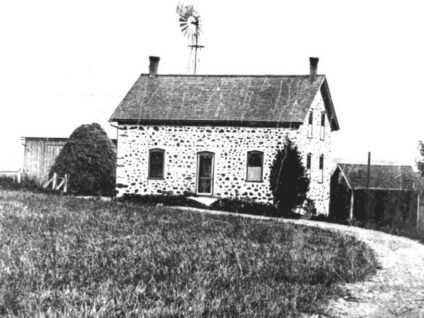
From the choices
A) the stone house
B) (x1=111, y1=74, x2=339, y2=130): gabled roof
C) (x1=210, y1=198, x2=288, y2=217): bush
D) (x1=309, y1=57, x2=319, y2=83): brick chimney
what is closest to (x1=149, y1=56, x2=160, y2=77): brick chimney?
(x1=111, y1=74, x2=339, y2=130): gabled roof

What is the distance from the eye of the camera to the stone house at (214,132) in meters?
26.0

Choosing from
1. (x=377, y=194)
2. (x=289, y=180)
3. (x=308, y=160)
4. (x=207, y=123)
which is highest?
(x=207, y=123)

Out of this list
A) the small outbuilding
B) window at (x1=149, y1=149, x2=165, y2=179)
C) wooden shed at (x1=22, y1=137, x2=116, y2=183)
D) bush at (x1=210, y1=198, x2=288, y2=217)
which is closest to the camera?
bush at (x1=210, y1=198, x2=288, y2=217)

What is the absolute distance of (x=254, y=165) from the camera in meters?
26.2

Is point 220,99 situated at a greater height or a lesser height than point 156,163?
greater

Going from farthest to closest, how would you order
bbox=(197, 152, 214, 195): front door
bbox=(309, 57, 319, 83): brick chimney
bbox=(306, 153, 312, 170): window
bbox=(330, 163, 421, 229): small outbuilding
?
bbox=(330, 163, 421, 229): small outbuilding, bbox=(306, 153, 312, 170): window, bbox=(309, 57, 319, 83): brick chimney, bbox=(197, 152, 214, 195): front door

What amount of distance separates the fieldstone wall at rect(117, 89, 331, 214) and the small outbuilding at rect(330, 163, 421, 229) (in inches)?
297

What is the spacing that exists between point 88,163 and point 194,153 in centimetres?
547

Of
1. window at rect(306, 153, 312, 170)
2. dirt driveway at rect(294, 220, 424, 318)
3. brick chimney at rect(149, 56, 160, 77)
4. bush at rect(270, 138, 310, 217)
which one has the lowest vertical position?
dirt driveway at rect(294, 220, 424, 318)

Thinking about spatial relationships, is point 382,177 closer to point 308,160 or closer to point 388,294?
point 308,160

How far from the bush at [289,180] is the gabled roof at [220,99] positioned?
196 centimetres

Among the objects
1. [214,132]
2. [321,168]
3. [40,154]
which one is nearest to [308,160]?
[321,168]

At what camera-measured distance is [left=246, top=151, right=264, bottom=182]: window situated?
86.0ft

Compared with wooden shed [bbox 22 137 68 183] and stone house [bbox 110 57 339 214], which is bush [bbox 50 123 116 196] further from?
wooden shed [bbox 22 137 68 183]
